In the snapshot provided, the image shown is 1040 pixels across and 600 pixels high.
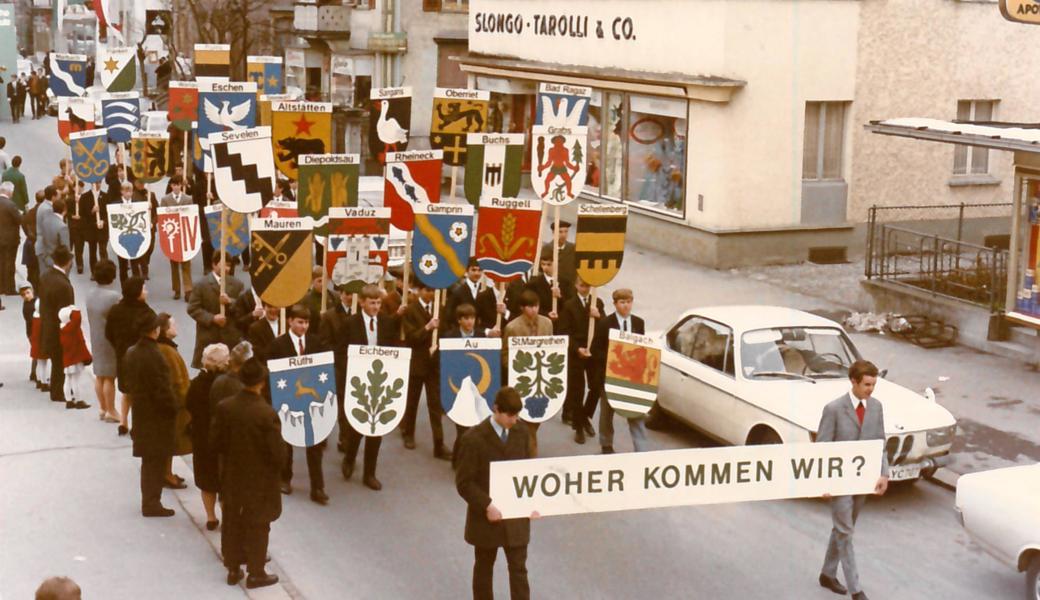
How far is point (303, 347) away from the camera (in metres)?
11.6

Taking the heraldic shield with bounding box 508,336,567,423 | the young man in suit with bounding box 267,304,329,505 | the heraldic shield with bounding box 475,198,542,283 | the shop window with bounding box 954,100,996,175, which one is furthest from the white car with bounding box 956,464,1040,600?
the shop window with bounding box 954,100,996,175

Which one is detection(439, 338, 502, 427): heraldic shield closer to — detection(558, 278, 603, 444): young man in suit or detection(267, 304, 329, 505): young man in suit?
detection(267, 304, 329, 505): young man in suit

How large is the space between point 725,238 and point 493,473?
1553 cm

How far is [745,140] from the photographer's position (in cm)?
2352

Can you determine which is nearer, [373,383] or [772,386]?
[373,383]

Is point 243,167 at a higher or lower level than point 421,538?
higher

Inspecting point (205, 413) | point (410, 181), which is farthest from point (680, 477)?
point (410, 181)

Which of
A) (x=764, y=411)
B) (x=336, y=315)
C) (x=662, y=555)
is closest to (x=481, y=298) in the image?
(x=336, y=315)

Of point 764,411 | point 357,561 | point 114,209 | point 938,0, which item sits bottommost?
point 357,561

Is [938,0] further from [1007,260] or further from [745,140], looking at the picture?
[1007,260]

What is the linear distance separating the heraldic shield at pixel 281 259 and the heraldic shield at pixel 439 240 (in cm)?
105

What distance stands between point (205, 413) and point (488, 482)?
261cm

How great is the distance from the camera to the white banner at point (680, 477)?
877cm

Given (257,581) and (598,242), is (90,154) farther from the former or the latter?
(257,581)
